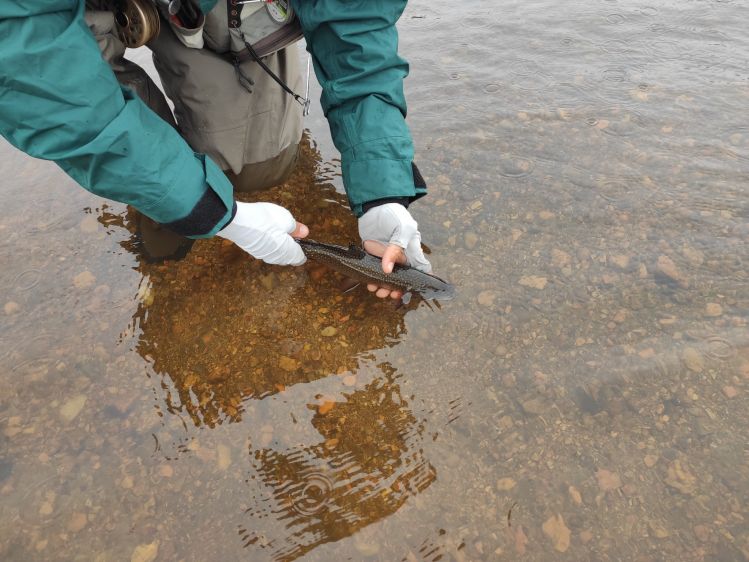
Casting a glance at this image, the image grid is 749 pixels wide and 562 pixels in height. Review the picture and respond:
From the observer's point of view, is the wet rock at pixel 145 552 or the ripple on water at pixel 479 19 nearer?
the wet rock at pixel 145 552

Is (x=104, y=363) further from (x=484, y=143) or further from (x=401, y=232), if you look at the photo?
(x=484, y=143)

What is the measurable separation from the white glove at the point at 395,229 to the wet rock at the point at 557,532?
1.67m

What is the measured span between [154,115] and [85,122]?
477mm

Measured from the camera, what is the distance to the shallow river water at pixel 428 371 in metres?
2.55

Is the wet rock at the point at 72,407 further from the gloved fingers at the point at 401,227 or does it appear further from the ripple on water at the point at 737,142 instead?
the ripple on water at the point at 737,142

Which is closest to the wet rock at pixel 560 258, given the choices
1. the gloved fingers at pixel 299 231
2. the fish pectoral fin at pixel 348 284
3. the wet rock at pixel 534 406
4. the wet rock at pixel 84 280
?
the wet rock at pixel 534 406

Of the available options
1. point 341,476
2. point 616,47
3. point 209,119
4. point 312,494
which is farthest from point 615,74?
point 312,494

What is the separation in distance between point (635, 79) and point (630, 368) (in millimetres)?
3596

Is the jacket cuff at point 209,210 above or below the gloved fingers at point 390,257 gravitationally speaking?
above

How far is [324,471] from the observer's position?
2764 mm

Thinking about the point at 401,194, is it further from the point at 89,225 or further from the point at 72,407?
the point at 89,225

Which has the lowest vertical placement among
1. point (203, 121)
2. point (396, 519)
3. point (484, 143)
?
point (396, 519)

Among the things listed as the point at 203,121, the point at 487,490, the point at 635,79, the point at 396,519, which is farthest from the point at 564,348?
the point at 635,79

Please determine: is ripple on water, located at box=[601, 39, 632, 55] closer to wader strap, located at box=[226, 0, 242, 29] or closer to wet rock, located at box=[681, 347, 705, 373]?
wet rock, located at box=[681, 347, 705, 373]
